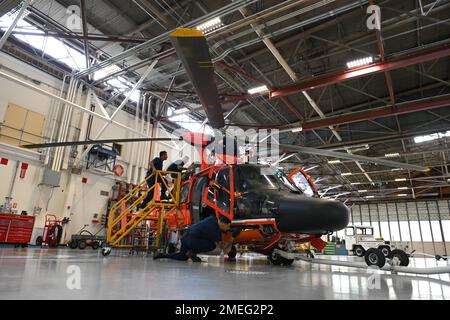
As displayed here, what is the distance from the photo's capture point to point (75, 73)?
11828mm

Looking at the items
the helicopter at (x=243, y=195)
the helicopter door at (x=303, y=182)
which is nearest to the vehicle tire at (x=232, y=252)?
the helicopter at (x=243, y=195)

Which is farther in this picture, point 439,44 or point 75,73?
point 75,73

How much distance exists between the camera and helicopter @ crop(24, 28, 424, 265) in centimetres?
406

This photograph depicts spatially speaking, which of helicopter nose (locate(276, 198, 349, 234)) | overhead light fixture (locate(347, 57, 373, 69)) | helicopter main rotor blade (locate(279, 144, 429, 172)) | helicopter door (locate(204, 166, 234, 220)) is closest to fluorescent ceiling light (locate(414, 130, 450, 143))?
overhead light fixture (locate(347, 57, 373, 69))


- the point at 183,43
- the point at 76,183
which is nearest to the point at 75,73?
the point at 76,183

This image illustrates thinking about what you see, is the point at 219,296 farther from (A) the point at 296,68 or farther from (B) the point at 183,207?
(A) the point at 296,68

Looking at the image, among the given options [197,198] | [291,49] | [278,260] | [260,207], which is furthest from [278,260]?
[291,49]

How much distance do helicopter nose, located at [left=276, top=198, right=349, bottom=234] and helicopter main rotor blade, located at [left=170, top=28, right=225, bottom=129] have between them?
213cm

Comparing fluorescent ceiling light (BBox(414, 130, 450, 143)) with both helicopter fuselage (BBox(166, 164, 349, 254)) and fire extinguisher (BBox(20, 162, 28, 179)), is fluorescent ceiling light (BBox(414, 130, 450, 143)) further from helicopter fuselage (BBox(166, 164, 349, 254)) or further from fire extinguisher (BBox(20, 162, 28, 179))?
fire extinguisher (BBox(20, 162, 28, 179))

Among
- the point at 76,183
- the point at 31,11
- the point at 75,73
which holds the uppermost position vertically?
the point at 31,11

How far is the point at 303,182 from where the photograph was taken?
5945 mm

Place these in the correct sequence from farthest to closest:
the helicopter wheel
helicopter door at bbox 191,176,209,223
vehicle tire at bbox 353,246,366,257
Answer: vehicle tire at bbox 353,246,366,257
helicopter door at bbox 191,176,209,223
the helicopter wheel
